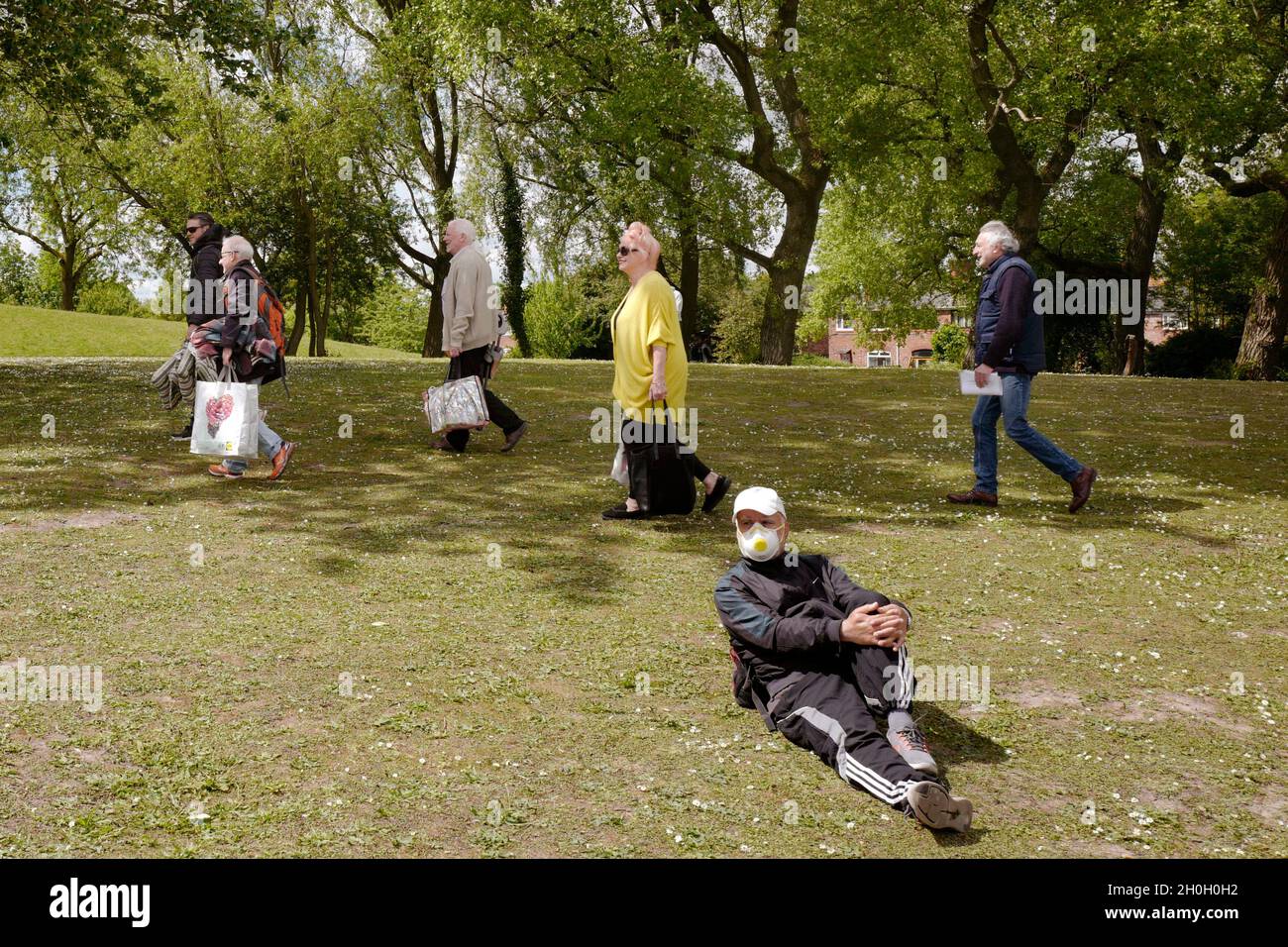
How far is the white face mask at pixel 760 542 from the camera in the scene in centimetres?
541

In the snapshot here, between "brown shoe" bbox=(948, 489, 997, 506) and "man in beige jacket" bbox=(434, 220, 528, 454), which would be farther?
"man in beige jacket" bbox=(434, 220, 528, 454)

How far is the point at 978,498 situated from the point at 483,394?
5272 mm

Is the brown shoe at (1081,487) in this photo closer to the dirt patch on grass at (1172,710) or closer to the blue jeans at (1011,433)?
the blue jeans at (1011,433)

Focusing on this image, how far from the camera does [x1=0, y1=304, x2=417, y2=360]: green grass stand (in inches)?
1665

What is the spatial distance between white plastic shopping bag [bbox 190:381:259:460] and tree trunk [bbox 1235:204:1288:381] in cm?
2782

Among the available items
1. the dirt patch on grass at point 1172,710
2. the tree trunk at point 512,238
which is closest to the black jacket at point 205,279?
the dirt patch on grass at point 1172,710

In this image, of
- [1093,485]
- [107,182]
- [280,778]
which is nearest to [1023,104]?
[1093,485]

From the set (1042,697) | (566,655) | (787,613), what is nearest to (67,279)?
(566,655)

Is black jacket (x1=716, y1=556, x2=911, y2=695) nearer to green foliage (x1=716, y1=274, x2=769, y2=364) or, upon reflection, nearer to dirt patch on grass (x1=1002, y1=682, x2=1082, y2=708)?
dirt patch on grass (x1=1002, y1=682, x2=1082, y2=708)

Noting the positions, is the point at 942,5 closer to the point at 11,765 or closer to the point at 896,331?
the point at 896,331

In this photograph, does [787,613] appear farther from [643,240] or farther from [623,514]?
[643,240]

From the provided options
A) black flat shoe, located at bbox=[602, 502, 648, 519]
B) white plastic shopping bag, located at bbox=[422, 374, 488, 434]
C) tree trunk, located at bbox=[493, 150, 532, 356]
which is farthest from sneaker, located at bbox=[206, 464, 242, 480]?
tree trunk, located at bbox=[493, 150, 532, 356]

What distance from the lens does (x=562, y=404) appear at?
17.9 metres

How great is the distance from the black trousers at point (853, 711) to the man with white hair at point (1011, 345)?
17.2 ft
